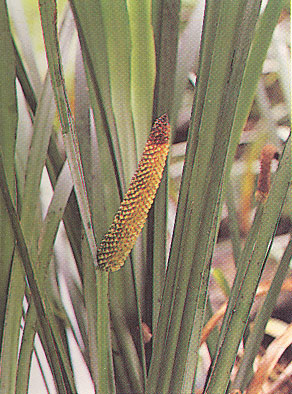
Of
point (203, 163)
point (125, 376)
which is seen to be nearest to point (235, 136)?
Result: point (203, 163)

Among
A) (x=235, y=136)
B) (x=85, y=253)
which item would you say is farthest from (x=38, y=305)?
A: (x=235, y=136)

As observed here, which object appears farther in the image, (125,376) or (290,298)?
(290,298)

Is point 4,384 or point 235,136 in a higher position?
point 235,136

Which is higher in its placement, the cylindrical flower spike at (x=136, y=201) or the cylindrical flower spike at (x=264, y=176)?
the cylindrical flower spike at (x=264, y=176)

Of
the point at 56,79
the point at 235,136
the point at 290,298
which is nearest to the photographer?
the point at 56,79

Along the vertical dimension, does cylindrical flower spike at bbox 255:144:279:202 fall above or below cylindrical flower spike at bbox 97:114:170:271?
above

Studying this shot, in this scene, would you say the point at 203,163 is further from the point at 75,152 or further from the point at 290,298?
the point at 290,298

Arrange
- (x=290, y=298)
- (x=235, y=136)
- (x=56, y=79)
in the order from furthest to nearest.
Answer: (x=290, y=298) → (x=235, y=136) → (x=56, y=79)
